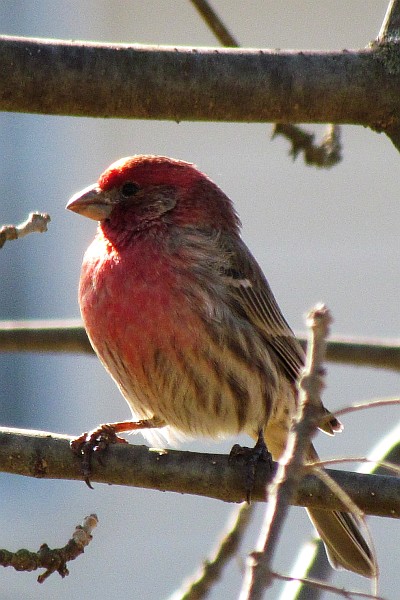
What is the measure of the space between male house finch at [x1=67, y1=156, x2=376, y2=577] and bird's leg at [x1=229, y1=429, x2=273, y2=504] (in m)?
0.37

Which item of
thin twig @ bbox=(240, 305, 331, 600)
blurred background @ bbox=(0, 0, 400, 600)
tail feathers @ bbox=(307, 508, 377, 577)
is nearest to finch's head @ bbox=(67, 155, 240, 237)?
tail feathers @ bbox=(307, 508, 377, 577)

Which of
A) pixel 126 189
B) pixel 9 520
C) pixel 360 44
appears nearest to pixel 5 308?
pixel 9 520

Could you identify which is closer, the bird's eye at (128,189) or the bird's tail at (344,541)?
the bird's tail at (344,541)

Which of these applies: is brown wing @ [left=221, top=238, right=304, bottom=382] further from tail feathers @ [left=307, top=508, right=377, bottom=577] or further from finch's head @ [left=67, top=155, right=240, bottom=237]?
tail feathers @ [left=307, top=508, right=377, bottom=577]

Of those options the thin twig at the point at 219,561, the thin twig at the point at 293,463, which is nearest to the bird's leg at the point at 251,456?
the thin twig at the point at 219,561

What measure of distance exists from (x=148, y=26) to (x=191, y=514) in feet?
13.6

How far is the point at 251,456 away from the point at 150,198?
1.52m

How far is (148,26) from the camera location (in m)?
9.66

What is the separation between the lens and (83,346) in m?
5.34

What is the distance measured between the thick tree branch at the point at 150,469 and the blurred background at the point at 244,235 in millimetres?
5667

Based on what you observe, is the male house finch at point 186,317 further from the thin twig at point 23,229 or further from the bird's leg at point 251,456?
the thin twig at point 23,229

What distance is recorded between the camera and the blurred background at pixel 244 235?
31.0 feet

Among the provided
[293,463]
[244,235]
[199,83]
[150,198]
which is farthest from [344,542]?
[244,235]

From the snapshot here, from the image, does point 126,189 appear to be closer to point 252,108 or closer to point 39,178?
point 252,108
